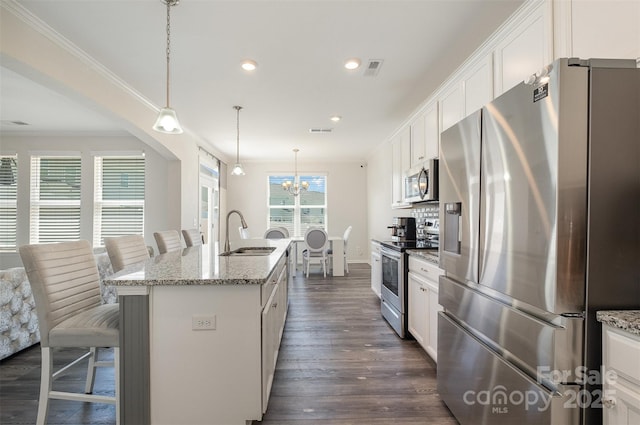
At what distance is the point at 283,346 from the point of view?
271cm

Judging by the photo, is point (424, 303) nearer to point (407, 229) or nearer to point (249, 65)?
point (407, 229)

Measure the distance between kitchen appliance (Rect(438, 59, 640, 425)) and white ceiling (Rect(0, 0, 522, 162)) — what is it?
4.06 ft

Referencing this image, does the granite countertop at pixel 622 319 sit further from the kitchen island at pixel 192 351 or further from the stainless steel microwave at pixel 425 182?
the stainless steel microwave at pixel 425 182

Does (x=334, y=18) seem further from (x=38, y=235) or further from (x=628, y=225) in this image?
(x=38, y=235)

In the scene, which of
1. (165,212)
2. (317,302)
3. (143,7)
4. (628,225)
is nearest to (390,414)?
(628,225)

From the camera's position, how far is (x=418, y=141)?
3.75 m

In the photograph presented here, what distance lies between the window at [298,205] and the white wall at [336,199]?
155 millimetres

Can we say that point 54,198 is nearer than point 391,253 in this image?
No

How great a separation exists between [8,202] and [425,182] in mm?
6479

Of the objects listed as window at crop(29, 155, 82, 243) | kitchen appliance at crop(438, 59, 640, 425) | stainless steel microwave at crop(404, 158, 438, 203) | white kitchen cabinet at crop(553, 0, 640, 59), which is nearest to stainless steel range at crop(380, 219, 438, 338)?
stainless steel microwave at crop(404, 158, 438, 203)

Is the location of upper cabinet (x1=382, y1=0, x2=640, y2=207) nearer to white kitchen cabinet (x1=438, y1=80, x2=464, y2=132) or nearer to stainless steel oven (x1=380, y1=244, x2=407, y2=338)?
white kitchen cabinet (x1=438, y1=80, x2=464, y2=132)

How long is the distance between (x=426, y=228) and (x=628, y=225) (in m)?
2.75

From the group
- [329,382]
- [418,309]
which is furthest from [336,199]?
[329,382]

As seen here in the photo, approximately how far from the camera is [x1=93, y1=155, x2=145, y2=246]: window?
4984 mm
